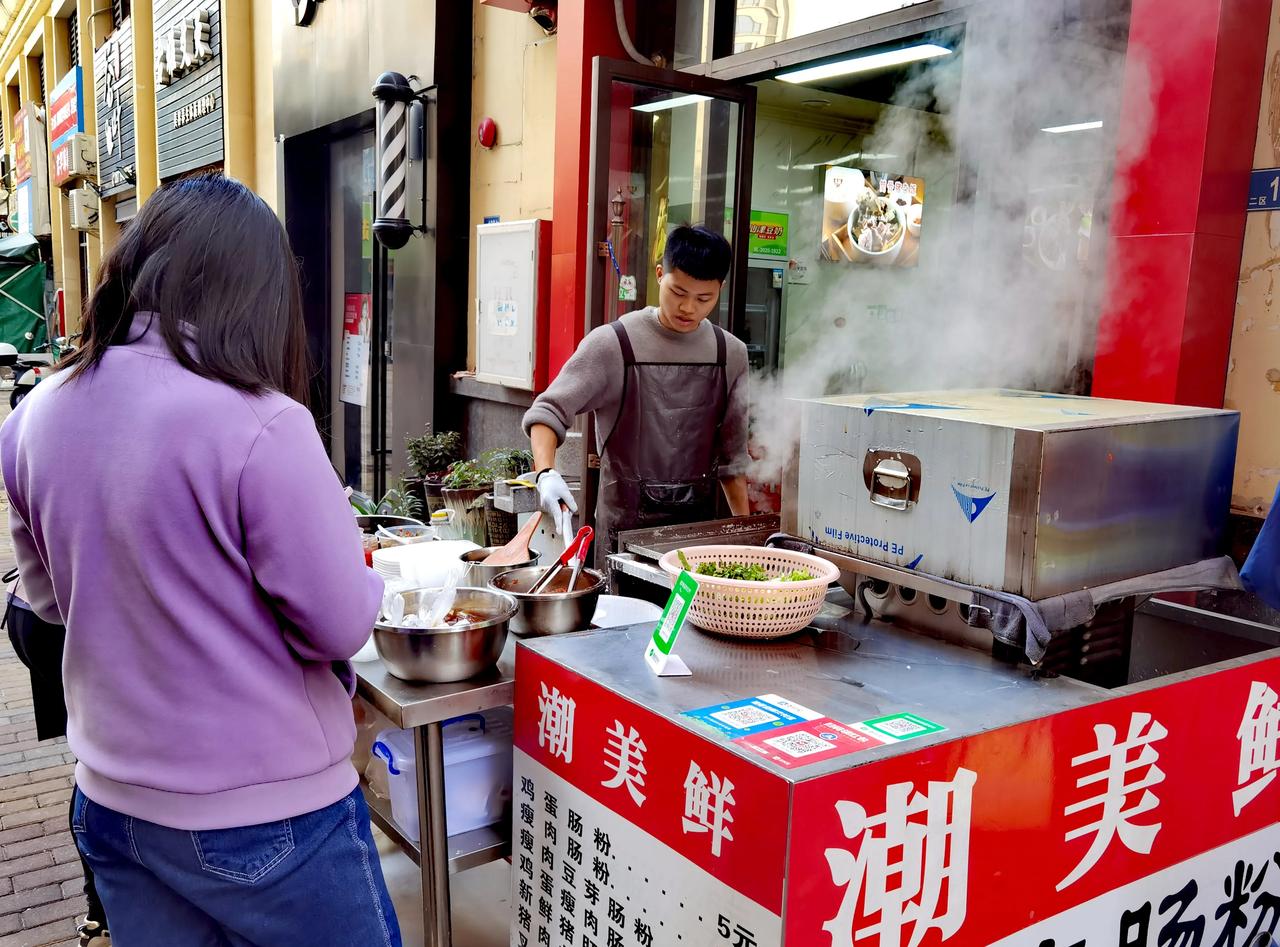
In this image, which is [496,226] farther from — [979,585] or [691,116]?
[979,585]

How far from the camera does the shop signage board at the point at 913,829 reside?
156 cm

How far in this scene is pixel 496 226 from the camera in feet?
19.9

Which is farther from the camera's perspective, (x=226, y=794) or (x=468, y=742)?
(x=468, y=742)

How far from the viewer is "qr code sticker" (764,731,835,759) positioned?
5.26ft

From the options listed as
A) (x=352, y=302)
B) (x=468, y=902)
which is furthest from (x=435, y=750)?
(x=352, y=302)

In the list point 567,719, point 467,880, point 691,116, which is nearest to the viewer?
point 567,719

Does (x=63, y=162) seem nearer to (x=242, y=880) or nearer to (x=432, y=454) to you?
(x=432, y=454)

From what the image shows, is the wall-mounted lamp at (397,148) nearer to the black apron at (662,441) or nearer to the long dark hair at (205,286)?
the black apron at (662,441)

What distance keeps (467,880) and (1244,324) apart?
298cm

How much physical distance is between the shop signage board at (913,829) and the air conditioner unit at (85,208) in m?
18.0

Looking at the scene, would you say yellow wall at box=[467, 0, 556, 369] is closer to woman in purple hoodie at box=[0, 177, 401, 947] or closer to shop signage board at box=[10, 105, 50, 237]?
woman in purple hoodie at box=[0, 177, 401, 947]

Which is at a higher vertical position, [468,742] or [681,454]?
[681,454]

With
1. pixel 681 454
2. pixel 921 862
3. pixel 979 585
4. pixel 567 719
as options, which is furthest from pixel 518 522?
pixel 921 862

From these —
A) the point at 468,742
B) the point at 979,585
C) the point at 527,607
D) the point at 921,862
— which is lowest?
the point at 468,742
